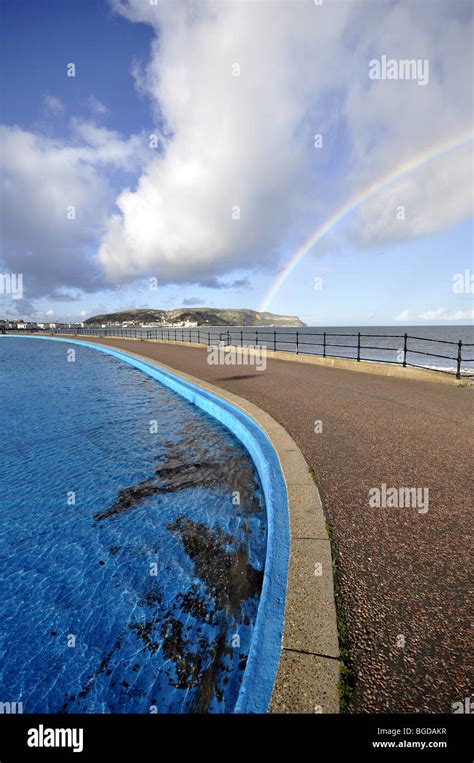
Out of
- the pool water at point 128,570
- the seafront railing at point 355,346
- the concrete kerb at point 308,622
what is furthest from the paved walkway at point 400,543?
the seafront railing at point 355,346

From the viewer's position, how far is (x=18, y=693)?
88.0 inches

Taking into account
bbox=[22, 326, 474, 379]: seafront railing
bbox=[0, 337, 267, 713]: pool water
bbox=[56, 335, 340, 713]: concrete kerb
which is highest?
bbox=[22, 326, 474, 379]: seafront railing

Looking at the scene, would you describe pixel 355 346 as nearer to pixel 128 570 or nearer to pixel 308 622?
pixel 128 570

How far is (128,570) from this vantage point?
3277 mm

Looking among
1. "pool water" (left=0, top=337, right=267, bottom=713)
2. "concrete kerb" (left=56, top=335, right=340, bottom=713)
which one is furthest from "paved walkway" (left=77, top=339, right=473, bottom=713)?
"pool water" (left=0, top=337, right=267, bottom=713)

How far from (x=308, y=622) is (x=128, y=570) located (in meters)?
2.03

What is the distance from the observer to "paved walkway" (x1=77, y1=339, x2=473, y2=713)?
1736mm

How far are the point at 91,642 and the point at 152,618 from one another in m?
0.47

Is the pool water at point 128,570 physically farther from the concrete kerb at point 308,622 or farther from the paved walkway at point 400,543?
the paved walkway at point 400,543

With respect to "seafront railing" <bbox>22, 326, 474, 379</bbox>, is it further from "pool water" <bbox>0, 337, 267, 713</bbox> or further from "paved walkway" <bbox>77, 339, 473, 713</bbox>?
"pool water" <bbox>0, 337, 267, 713</bbox>

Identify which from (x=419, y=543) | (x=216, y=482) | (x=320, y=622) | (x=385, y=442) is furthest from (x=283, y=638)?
(x=385, y=442)

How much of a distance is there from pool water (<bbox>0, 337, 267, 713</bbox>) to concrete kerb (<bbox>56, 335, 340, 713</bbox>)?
65 centimetres
